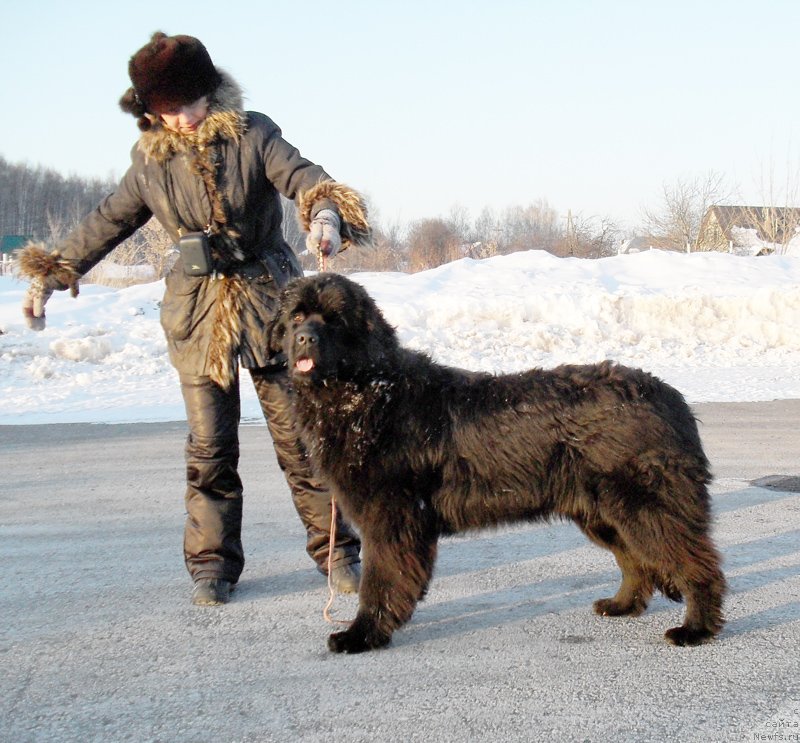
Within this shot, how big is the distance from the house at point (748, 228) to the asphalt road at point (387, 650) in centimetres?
2922

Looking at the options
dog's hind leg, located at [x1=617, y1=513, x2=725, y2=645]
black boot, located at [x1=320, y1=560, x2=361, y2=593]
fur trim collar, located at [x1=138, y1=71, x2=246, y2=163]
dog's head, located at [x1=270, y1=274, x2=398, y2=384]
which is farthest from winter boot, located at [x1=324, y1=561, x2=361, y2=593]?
fur trim collar, located at [x1=138, y1=71, x2=246, y2=163]

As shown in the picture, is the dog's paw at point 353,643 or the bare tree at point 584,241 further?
the bare tree at point 584,241

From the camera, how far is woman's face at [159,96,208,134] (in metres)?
4.35

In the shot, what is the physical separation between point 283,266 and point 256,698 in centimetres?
223

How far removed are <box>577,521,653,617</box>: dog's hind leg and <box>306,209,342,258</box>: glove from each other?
169cm

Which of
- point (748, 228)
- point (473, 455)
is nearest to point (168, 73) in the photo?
point (473, 455)

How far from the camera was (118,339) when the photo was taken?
1577 cm

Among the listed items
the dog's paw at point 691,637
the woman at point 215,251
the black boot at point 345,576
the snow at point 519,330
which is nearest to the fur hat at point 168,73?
the woman at point 215,251

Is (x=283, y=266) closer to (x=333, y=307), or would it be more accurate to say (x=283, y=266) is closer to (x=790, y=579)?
(x=333, y=307)

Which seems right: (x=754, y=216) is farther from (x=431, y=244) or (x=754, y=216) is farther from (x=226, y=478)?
(x=226, y=478)

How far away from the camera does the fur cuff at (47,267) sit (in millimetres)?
4676

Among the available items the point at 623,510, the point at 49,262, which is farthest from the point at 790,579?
the point at 49,262

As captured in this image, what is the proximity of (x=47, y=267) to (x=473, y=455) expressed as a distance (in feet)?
8.28

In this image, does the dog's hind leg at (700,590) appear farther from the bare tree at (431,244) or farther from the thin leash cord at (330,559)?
the bare tree at (431,244)
